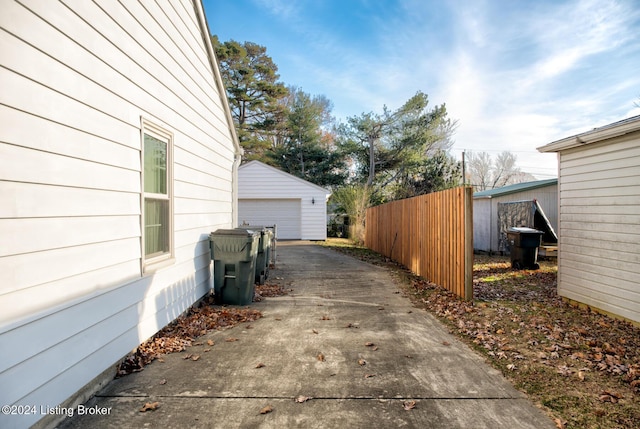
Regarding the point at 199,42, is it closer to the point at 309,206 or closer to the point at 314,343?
the point at 314,343

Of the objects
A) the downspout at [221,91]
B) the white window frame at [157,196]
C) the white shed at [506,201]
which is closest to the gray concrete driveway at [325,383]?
the white window frame at [157,196]

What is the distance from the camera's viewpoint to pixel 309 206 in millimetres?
18562

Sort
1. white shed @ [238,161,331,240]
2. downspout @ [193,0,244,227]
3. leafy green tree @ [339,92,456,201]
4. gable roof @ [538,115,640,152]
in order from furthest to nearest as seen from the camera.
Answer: leafy green tree @ [339,92,456,201]
white shed @ [238,161,331,240]
downspout @ [193,0,244,227]
gable roof @ [538,115,640,152]

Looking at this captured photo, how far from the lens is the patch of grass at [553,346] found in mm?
2902

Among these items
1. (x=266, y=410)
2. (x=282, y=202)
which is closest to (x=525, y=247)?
(x=266, y=410)

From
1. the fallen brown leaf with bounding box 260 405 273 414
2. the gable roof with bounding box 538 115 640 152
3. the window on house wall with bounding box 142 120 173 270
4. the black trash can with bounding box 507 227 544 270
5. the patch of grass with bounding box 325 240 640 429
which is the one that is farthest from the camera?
the black trash can with bounding box 507 227 544 270

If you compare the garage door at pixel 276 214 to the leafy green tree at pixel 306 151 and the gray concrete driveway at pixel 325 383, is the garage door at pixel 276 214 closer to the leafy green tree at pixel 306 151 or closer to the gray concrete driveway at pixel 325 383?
the leafy green tree at pixel 306 151

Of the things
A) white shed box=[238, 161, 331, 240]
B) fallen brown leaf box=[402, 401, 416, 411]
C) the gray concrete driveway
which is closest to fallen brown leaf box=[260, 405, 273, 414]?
the gray concrete driveway

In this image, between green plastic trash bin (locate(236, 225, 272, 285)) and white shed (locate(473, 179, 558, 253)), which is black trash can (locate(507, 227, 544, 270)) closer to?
white shed (locate(473, 179, 558, 253))

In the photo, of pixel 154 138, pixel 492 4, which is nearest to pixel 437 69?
pixel 492 4

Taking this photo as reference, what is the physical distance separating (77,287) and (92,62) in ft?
5.93

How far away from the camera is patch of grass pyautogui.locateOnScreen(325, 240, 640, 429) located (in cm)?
290

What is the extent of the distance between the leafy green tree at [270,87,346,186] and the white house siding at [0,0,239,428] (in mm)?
22966

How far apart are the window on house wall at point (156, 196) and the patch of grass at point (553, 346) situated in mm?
3912
